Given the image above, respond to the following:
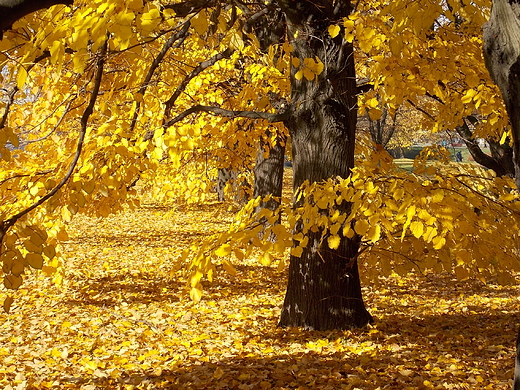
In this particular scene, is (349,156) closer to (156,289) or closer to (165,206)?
(156,289)

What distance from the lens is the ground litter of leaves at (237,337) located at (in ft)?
14.9

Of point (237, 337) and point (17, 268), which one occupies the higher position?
point (17, 268)

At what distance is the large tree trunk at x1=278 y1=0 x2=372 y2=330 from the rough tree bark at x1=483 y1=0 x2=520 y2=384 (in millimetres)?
2994

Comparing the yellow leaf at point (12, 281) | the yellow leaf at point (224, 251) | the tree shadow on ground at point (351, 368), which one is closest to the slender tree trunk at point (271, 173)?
the tree shadow on ground at point (351, 368)

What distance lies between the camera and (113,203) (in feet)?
16.9

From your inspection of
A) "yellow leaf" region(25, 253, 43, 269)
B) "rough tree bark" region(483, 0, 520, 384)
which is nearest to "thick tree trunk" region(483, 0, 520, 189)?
"rough tree bark" region(483, 0, 520, 384)

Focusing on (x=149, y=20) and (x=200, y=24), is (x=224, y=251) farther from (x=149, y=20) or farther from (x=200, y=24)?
(x=149, y=20)

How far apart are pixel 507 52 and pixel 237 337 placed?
448 centimetres

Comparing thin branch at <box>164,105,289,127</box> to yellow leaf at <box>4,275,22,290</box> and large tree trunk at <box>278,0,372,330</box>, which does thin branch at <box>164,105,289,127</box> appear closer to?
large tree trunk at <box>278,0,372,330</box>

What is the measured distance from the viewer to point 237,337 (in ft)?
19.3

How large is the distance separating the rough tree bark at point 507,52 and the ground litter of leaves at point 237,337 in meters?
2.70

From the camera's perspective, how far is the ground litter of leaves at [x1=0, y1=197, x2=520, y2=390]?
4527 millimetres

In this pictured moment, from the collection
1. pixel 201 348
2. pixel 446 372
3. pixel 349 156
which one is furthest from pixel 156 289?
pixel 446 372

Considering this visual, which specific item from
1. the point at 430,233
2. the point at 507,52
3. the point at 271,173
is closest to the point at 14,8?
the point at 507,52
